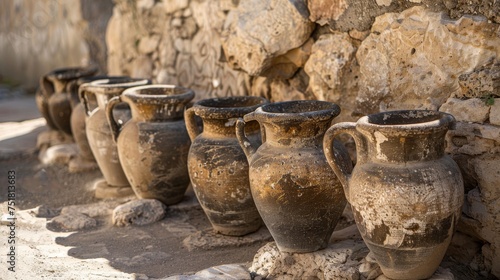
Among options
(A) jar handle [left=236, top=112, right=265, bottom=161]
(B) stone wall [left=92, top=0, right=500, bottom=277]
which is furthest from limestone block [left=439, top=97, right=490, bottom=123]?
(A) jar handle [left=236, top=112, right=265, bottom=161]

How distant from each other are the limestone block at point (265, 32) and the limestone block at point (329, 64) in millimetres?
173

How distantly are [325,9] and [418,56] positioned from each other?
2.83 ft

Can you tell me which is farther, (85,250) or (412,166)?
(85,250)

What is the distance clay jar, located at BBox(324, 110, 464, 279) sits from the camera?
308 cm

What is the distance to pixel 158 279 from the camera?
12.2ft

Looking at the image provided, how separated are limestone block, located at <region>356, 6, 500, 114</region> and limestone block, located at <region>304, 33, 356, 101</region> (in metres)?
0.13

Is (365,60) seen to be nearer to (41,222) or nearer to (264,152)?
(264,152)

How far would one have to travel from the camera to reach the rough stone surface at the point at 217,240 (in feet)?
14.0

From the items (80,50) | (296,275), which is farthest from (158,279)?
(80,50)

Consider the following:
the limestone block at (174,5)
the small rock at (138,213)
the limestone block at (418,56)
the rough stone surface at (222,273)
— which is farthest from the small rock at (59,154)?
the limestone block at (418,56)

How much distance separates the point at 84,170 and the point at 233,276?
300 centimetres

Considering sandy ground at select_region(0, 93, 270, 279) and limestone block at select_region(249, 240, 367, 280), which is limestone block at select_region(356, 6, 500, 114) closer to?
limestone block at select_region(249, 240, 367, 280)

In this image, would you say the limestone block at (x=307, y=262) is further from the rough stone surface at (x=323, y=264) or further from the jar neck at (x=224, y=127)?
the jar neck at (x=224, y=127)

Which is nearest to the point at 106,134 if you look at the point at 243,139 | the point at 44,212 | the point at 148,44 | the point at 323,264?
the point at 44,212
